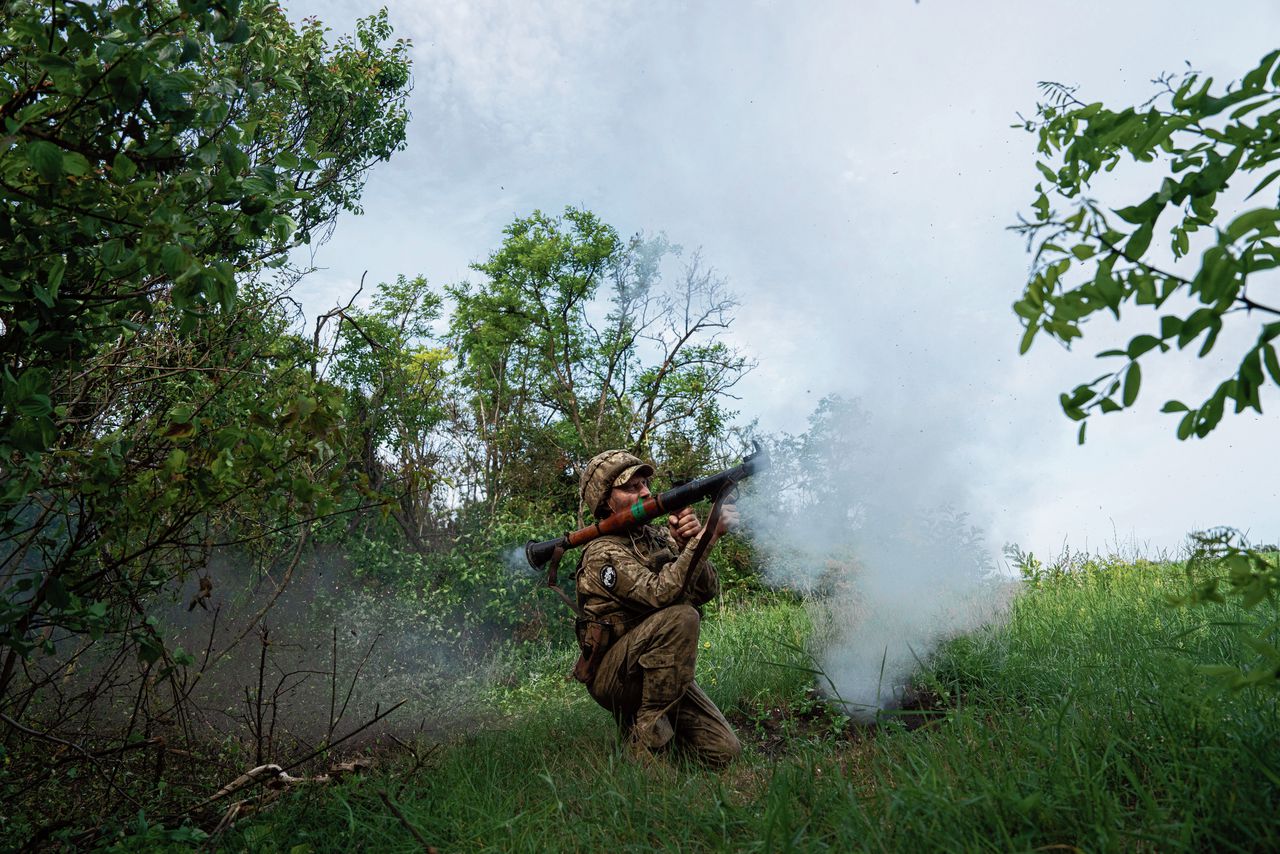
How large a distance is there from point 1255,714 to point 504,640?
8.53 meters

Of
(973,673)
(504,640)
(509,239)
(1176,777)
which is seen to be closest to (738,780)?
(1176,777)

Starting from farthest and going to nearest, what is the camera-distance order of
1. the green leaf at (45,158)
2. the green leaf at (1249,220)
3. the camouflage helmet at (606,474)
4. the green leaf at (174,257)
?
the camouflage helmet at (606,474), the green leaf at (174,257), the green leaf at (45,158), the green leaf at (1249,220)

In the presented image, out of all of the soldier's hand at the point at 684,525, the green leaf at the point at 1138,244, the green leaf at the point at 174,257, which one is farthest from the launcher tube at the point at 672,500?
the green leaf at the point at 174,257

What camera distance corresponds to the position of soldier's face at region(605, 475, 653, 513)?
498cm

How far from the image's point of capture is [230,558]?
11.1 metres

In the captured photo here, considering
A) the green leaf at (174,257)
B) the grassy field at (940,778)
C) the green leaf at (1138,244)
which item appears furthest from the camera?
the grassy field at (940,778)

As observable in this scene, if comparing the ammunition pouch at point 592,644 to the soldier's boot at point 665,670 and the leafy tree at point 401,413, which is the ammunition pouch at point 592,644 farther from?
the leafy tree at point 401,413

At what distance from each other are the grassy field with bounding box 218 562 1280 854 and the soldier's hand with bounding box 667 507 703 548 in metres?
1.18

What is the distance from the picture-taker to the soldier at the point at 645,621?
4.58m

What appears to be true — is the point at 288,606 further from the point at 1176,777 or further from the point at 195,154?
the point at 1176,777

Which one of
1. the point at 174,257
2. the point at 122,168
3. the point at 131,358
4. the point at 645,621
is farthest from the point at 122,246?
the point at 645,621

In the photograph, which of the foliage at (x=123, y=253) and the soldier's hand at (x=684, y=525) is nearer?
the foliage at (x=123, y=253)

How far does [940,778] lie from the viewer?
2.91 m

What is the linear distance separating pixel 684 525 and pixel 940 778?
2110 mm
